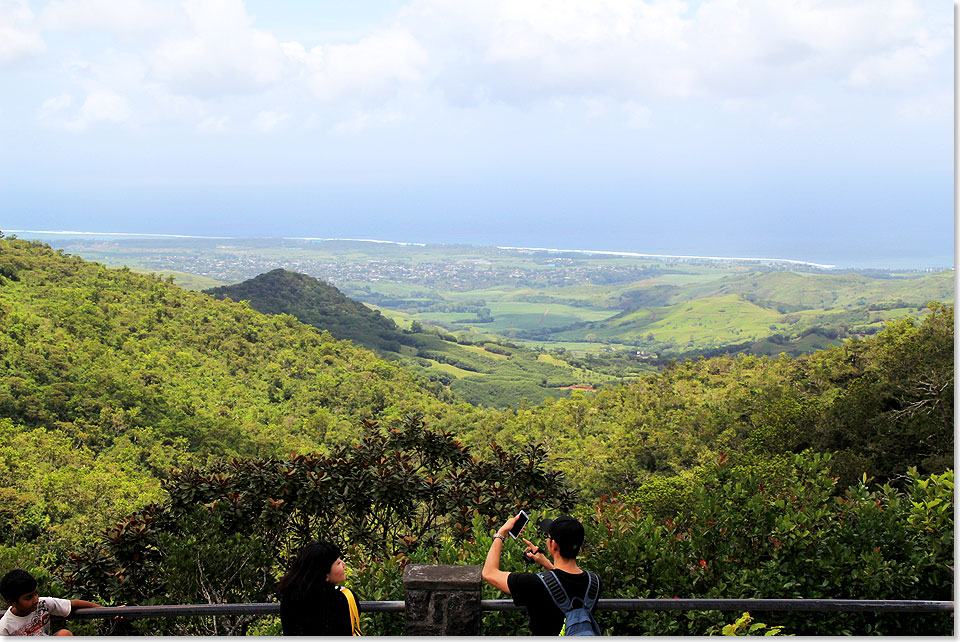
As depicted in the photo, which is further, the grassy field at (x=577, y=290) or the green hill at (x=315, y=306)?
the grassy field at (x=577, y=290)

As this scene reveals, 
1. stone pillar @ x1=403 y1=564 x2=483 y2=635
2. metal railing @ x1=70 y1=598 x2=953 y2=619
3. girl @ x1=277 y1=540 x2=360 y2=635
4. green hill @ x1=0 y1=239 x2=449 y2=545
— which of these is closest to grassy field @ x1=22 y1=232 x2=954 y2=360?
green hill @ x1=0 y1=239 x2=449 y2=545

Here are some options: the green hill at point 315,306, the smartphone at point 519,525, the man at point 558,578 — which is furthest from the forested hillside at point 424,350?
the man at point 558,578

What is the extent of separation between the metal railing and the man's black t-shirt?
0.28 metres

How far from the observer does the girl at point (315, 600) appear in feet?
8.16

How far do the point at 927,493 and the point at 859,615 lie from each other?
1.02 metres

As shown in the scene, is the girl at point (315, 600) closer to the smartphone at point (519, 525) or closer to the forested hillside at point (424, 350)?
the smartphone at point (519, 525)

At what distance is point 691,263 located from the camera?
143 m

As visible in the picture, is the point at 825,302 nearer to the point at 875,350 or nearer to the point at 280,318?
the point at 280,318

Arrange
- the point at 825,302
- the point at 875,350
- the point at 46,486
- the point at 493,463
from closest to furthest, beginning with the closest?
the point at 493,463 < the point at 46,486 < the point at 875,350 < the point at 825,302

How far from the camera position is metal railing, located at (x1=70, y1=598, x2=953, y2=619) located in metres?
2.76

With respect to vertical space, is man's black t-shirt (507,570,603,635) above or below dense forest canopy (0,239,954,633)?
above

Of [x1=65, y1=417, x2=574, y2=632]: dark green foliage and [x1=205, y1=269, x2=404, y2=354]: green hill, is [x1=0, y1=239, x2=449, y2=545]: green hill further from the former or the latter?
[x1=205, y1=269, x2=404, y2=354]: green hill

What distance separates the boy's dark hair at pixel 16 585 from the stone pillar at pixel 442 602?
1.52m

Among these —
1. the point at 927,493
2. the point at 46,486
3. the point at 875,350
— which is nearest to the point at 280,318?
the point at 46,486
